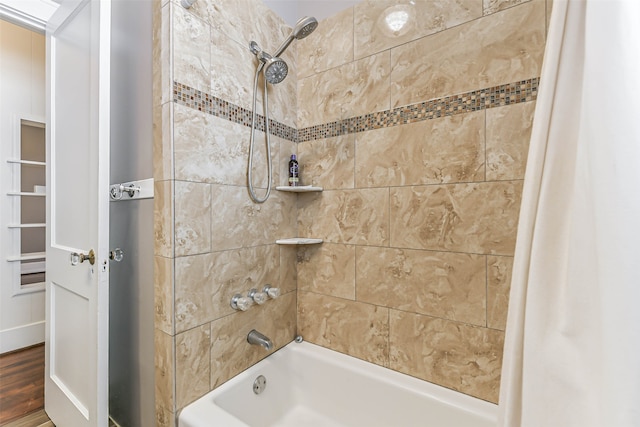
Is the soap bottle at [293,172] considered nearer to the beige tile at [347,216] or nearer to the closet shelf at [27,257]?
the beige tile at [347,216]

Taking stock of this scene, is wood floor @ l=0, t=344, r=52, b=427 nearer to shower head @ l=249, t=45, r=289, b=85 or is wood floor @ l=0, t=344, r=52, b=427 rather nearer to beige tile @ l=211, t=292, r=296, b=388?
beige tile @ l=211, t=292, r=296, b=388

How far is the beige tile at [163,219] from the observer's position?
1027 millimetres

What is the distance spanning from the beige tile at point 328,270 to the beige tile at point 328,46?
1031 mm

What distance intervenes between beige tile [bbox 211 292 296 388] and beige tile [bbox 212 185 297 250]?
0.35m

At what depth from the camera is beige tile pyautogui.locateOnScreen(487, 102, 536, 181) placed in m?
1.03

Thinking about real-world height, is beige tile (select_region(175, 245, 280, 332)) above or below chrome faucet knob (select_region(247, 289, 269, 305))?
above

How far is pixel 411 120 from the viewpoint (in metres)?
1.27

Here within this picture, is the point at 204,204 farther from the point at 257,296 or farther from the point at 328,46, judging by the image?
the point at 328,46

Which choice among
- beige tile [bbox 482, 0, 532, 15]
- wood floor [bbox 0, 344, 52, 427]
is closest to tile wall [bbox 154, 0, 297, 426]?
beige tile [bbox 482, 0, 532, 15]

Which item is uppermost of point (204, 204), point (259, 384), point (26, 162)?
point (26, 162)

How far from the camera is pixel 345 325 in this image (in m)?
1.48

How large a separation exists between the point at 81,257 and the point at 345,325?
127cm

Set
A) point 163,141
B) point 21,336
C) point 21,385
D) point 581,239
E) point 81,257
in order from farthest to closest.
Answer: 1. point 21,336
2. point 21,385
3. point 81,257
4. point 163,141
5. point 581,239

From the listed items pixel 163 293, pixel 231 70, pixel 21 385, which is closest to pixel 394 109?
pixel 231 70
